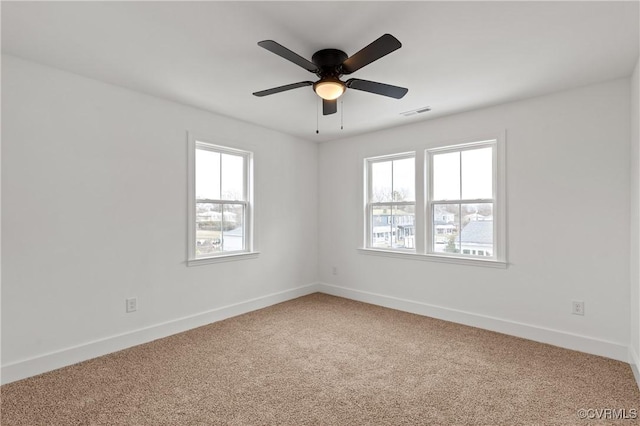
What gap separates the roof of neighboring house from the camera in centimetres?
370

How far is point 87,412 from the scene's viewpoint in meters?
2.10

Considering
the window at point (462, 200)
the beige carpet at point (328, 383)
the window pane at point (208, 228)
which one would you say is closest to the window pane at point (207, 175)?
the window pane at point (208, 228)

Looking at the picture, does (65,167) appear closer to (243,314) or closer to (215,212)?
(215,212)

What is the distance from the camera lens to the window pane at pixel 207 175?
3.80 meters

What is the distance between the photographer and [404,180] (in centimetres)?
444

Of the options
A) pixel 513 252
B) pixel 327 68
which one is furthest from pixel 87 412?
pixel 513 252

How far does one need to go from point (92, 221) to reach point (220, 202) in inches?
54.3

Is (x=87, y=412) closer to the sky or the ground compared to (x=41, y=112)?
closer to the ground

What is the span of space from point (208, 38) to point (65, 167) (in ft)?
5.57

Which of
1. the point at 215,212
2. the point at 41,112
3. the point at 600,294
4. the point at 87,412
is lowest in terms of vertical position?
the point at 87,412

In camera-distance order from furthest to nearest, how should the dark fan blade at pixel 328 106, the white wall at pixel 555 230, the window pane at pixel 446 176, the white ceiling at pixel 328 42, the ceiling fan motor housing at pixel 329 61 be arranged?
1. the window pane at pixel 446 176
2. the white wall at pixel 555 230
3. the dark fan blade at pixel 328 106
4. the ceiling fan motor housing at pixel 329 61
5. the white ceiling at pixel 328 42

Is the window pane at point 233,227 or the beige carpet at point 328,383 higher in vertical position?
the window pane at point 233,227

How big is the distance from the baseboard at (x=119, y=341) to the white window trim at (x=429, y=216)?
1.87 metres

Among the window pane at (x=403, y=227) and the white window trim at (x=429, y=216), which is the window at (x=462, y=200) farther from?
the window pane at (x=403, y=227)
